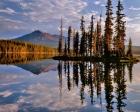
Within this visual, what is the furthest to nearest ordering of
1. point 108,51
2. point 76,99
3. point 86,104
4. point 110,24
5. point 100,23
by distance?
1. point 100,23
2. point 110,24
3. point 108,51
4. point 76,99
5. point 86,104

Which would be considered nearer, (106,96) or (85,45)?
(106,96)

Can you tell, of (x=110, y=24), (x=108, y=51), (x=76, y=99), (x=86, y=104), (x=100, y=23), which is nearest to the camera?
(x=86, y=104)

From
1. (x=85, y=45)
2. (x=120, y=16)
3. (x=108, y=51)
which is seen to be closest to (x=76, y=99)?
(x=108, y=51)

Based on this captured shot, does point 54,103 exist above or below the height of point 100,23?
below

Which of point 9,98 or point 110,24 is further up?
point 110,24

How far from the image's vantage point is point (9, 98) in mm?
21016

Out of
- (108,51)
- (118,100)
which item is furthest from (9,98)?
(108,51)

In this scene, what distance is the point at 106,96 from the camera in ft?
71.9

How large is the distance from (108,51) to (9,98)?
71.2 meters

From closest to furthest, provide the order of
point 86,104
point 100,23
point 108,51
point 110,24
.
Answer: point 86,104 → point 108,51 → point 110,24 → point 100,23

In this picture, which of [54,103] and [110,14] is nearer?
[54,103]

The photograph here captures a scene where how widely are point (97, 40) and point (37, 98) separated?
10158 cm

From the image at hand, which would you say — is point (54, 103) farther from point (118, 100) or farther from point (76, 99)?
point (118, 100)

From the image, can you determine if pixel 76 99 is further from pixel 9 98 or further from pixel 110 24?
pixel 110 24
